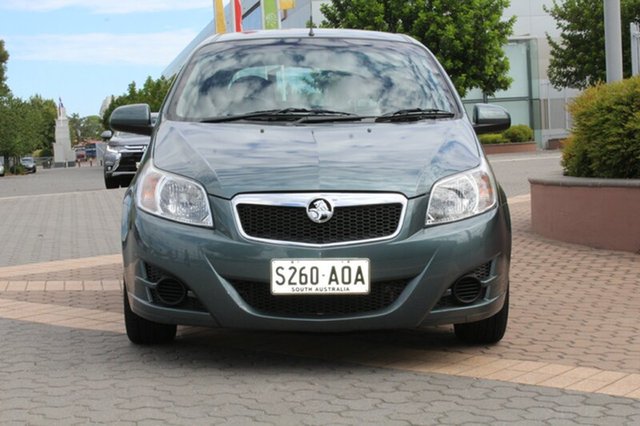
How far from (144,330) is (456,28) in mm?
38002

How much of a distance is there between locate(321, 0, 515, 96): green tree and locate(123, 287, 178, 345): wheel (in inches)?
1432

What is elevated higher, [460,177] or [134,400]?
[460,177]

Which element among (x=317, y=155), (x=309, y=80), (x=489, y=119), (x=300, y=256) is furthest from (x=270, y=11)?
(x=300, y=256)

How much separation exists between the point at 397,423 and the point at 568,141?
7395 millimetres

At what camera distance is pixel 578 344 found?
233 inches

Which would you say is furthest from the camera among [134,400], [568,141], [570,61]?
[570,61]

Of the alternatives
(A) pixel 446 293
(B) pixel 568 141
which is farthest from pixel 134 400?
(B) pixel 568 141

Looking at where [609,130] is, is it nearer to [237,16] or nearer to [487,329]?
[487,329]

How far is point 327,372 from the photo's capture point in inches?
205

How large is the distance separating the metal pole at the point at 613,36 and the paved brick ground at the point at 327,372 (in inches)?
214

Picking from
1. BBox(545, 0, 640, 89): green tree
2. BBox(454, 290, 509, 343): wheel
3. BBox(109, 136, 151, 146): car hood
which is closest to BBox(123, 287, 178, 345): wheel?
BBox(454, 290, 509, 343): wheel

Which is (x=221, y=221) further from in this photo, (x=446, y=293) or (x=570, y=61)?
(x=570, y=61)

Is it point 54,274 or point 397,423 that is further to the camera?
point 54,274

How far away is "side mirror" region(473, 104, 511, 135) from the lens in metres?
6.77
